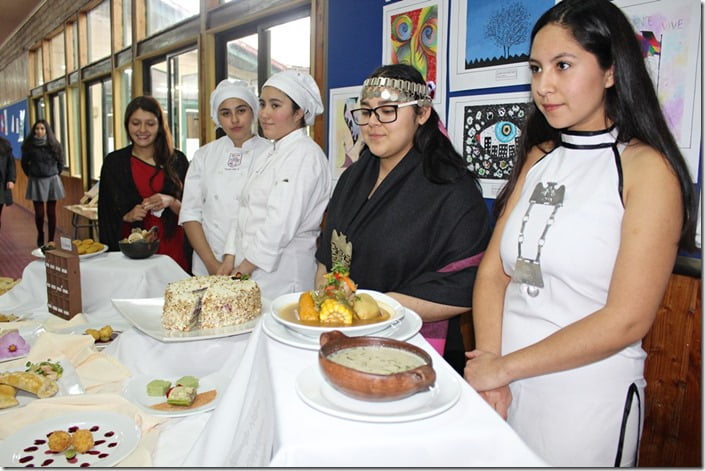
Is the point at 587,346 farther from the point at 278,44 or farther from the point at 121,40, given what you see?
the point at 121,40

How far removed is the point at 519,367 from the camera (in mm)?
1043

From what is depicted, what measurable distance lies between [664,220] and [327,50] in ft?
9.23

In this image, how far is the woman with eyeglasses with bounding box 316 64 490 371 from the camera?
59.3 inches

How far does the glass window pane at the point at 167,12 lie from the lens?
19.0 ft

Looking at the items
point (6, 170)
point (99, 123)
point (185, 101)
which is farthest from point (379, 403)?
point (99, 123)

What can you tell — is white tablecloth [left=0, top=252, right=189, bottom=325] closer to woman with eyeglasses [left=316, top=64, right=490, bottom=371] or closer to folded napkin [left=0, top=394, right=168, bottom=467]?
folded napkin [left=0, top=394, right=168, bottom=467]

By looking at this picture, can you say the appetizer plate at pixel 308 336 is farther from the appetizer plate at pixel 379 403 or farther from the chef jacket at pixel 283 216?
the chef jacket at pixel 283 216

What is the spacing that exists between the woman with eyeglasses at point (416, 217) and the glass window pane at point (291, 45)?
2.56 m

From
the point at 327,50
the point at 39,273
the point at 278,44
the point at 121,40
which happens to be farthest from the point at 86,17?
the point at 39,273

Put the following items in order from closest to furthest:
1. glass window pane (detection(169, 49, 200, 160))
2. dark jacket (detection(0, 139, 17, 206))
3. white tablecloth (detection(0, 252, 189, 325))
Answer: white tablecloth (detection(0, 252, 189, 325)) → glass window pane (detection(169, 49, 200, 160)) → dark jacket (detection(0, 139, 17, 206))

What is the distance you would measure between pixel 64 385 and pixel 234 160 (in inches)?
68.9

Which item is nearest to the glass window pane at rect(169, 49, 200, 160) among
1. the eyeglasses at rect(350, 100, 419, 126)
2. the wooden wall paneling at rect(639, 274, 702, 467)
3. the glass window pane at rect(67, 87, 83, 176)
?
the eyeglasses at rect(350, 100, 419, 126)

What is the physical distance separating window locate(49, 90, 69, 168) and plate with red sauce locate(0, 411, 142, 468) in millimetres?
11001

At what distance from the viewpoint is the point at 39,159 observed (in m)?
8.06
